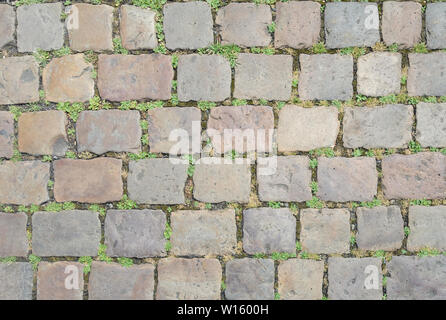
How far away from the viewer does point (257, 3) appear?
2455mm

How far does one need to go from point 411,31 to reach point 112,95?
2045 mm

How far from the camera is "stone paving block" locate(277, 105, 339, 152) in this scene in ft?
8.02

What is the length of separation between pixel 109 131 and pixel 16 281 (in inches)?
47.4

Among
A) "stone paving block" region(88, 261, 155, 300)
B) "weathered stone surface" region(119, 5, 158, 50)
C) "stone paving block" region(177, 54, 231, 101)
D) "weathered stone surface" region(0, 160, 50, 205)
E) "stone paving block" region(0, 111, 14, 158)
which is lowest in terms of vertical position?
"stone paving block" region(88, 261, 155, 300)

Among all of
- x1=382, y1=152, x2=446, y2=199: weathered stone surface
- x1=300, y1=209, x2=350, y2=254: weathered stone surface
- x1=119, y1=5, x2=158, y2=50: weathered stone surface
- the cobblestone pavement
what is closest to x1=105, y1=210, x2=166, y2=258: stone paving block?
the cobblestone pavement

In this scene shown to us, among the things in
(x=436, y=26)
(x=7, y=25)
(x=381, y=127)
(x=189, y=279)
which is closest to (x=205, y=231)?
(x=189, y=279)

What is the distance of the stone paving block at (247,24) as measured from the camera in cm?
245

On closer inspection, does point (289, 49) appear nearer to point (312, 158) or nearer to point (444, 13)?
point (312, 158)

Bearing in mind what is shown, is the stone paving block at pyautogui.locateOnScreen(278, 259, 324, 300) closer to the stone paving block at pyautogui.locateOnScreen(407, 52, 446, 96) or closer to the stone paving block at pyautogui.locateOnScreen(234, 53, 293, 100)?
the stone paving block at pyautogui.locateOnScreen(234, 53, 293, 100)

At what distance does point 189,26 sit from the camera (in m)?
2.46

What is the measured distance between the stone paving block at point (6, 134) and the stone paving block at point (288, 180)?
169 cm

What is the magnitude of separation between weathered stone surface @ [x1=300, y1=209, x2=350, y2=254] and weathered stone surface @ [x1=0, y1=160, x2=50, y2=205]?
1.75 metres

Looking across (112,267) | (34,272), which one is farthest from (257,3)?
(34,272)

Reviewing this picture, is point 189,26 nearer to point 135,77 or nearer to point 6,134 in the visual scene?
point 135,77
